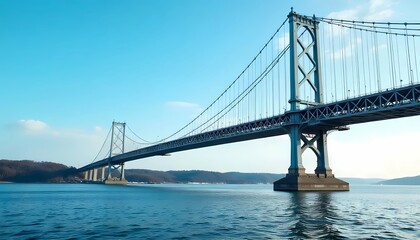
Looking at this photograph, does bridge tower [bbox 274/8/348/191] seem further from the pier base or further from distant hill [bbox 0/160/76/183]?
distant hill [bbox 0/160/76/183]

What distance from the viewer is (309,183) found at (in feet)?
164

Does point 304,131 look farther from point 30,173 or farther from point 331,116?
point 30,173

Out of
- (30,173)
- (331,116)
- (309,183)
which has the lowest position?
(309,183)

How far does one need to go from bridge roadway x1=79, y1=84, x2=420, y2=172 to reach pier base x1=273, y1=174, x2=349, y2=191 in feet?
24.3

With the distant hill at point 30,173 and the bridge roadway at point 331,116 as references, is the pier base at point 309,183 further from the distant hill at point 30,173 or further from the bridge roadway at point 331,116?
the distant hill at point 30,173

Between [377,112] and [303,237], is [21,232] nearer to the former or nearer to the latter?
[303,237]

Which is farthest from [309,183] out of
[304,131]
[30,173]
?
[30,173]

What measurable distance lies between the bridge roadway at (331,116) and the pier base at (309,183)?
7.41 m

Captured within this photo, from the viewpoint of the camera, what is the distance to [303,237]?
43.6 feet

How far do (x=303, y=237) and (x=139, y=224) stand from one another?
813 cm

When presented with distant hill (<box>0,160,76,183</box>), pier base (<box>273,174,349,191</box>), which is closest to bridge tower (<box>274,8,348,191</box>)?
pier base (<box>273,174,349,191</box>)

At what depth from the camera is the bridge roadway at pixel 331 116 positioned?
4147 centimetres

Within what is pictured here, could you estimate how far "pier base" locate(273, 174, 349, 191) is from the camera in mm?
49247

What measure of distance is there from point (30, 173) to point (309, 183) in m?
160
